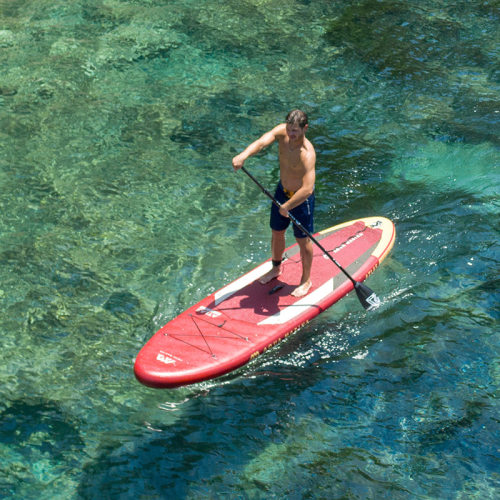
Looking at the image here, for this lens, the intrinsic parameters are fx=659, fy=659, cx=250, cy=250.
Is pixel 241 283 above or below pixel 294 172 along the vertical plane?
below

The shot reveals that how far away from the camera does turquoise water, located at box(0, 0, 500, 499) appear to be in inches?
232

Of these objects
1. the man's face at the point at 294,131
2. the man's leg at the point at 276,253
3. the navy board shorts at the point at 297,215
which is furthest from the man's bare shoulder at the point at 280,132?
the man's leg at the point at 276,253

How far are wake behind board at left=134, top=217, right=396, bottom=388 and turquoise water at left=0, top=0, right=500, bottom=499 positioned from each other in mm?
Result: 263

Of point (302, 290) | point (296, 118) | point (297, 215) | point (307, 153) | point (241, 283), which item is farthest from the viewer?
point (241, 283)

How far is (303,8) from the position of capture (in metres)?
14.6

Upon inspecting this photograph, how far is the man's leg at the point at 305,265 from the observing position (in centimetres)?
707

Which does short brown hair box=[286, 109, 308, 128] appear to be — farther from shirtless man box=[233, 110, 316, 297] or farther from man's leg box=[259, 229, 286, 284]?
man's leg box=[259, 229, 286, 284]

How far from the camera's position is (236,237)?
28.5 ft

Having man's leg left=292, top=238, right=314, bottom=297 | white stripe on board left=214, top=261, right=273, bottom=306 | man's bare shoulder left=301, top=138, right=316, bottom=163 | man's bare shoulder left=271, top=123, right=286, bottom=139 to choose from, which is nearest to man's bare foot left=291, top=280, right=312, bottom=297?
man's leg left=292, top=238, right=314, bottom=297

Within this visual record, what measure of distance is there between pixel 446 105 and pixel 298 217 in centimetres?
568

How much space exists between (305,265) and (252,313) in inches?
31.1

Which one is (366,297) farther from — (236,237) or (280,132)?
(236,237)

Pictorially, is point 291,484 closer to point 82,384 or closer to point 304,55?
point 82,384

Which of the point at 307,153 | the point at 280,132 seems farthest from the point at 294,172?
the point at 280,132
